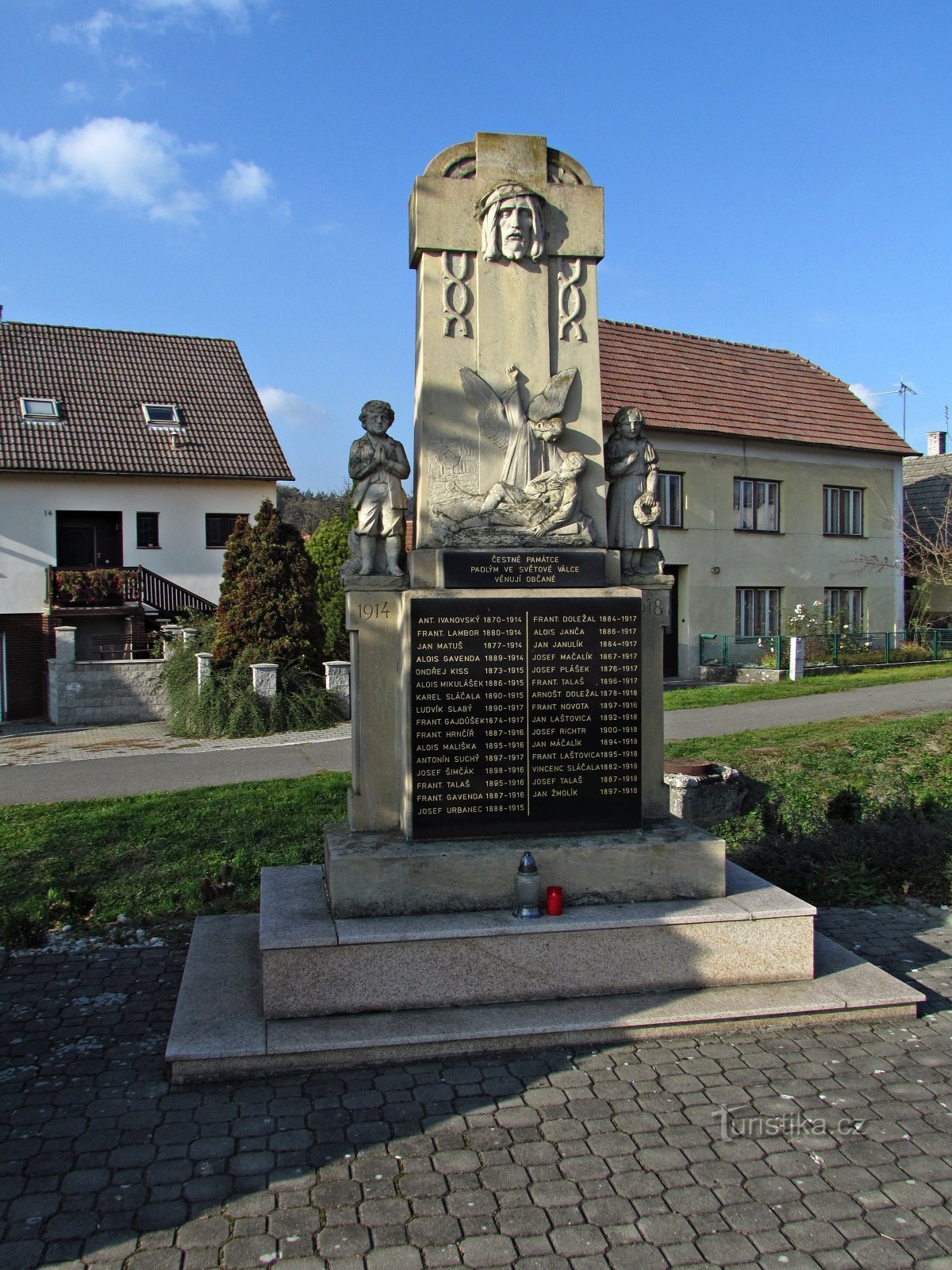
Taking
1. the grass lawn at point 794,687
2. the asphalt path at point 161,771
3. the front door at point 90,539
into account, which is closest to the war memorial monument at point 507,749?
the asphalt path at point 161,771

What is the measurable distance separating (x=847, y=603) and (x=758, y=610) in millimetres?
3220

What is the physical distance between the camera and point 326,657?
66.3 ft

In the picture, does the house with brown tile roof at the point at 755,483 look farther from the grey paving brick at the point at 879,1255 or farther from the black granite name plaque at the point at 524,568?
the grey paving brick at the point at 879,1255

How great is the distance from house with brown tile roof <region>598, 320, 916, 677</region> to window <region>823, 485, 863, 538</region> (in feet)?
0.12

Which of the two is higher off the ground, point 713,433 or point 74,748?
point 713,433

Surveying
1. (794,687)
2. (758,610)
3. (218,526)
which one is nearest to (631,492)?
(794,687)

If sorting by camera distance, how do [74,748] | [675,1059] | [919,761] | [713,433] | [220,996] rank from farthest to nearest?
[713,433], [74,748], [919,761], [220,996], [675,1059]

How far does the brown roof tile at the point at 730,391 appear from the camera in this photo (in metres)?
23.8

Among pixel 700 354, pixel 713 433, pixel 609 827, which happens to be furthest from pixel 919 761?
pixel 700 354

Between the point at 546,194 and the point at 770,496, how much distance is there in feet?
68.8

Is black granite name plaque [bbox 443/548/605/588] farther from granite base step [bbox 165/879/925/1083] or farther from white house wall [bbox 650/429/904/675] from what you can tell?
white house wall [bbox 650/429/904/675]

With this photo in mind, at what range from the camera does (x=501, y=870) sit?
519 centimetres

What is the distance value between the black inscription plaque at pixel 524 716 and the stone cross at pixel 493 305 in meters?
0.60

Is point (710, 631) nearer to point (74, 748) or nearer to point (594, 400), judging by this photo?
point (74, 748)
